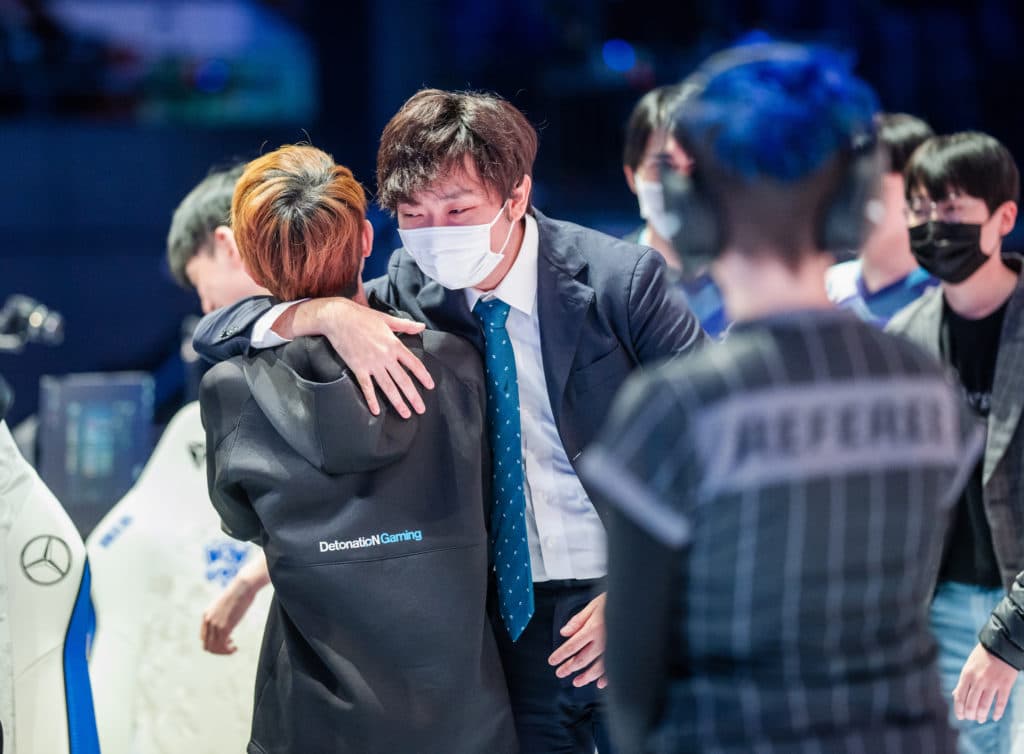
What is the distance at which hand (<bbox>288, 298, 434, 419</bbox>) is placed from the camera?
193 cm

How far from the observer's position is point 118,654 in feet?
9.82

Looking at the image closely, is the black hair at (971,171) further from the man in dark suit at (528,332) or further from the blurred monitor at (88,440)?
the blurred monitor at (88,440)

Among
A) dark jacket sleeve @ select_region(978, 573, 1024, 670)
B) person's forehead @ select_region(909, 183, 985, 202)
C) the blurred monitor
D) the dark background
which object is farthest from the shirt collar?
the dark background

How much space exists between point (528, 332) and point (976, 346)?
124 centimetres

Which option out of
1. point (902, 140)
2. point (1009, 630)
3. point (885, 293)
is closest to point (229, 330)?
point (1009, 630)

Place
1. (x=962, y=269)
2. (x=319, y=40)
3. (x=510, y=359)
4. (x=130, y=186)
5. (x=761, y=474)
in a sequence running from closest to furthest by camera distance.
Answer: (x=761, y=474) → (x=510, y=359) → (x=962, y=269) → (x=130, y=186) → (x=319, y=40)

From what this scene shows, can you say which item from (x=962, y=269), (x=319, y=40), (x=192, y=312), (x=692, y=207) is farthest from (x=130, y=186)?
(x=692, y=207)

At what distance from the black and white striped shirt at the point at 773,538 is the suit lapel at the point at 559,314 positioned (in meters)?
0.72

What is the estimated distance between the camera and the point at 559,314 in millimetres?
2135

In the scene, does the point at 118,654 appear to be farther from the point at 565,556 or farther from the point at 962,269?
the point at 962,269

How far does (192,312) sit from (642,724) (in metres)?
6.58

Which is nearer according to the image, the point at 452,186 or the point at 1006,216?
the point at 452,186

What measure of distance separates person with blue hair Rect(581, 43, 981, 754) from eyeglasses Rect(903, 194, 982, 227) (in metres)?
1.61

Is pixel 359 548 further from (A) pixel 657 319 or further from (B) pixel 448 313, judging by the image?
(A) pixel 657 319
